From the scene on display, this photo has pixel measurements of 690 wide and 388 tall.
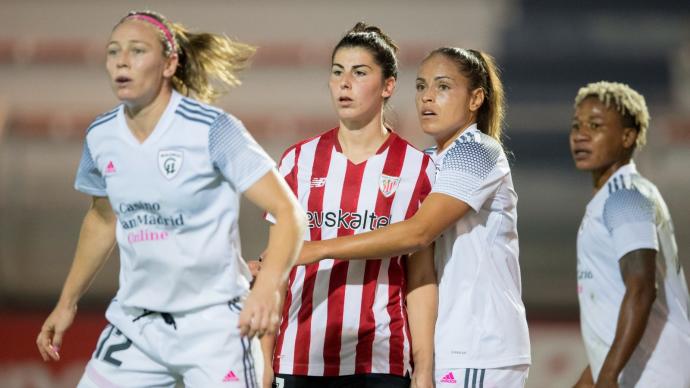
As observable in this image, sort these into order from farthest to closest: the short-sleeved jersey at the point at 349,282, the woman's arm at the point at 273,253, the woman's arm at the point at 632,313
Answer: the woman's arm at the point at 632,313, the short-sleeved jersey at the point at 349,282, the woman's arm at the point at 273,253

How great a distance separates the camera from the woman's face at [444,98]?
3.76 meters

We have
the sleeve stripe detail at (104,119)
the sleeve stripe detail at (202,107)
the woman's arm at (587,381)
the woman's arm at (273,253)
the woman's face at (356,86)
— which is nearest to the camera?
the woman's arm at (273,253)

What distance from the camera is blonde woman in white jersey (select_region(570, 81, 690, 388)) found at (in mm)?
3916

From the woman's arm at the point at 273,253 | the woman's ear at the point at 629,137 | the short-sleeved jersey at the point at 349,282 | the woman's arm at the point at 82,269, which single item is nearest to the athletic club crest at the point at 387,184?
the short-sleeved jersey at the point at 349,282

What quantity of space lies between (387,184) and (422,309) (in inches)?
17.5

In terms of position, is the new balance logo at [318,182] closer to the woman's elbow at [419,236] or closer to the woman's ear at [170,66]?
the woman's elbow at [419,236]

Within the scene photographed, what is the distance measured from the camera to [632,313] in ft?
12.8

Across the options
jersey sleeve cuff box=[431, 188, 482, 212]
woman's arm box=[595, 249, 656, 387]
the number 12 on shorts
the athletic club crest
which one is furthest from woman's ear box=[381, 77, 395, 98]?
the number 12 on shorts

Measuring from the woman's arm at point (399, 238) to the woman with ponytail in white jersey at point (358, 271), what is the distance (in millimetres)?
96

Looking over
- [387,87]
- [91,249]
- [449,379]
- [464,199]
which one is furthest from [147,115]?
[449,379]

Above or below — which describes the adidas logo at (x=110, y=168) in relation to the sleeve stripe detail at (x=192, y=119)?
below

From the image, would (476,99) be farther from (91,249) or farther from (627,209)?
(91,249)

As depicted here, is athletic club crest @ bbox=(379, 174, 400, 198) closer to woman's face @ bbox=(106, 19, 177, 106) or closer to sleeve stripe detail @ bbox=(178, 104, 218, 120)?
sleeve stripe detail @ bbox=(178, 104, 218, 120)

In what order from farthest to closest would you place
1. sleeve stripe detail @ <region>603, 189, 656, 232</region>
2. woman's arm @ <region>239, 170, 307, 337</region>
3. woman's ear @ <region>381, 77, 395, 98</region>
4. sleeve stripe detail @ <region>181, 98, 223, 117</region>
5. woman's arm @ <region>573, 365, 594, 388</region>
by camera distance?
1. woman's arm @ <region>573, 365, 594, 388</region>
2. sleeve stripe detail @ <region>603, 189, 656, 232</region>
3. woman's ear @ <region>381, 77, 395, 98</region>
4. sleeve stripe detail @ <region>181, 98, 223, 117</region>
5. woman's arm @ <region>239, 170, 307, 337</region>
